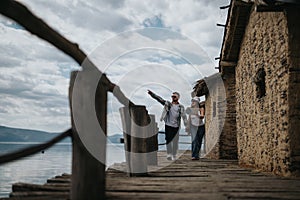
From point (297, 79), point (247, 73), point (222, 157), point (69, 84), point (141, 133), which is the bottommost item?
point (222, 157)

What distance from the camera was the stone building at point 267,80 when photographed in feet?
15.6

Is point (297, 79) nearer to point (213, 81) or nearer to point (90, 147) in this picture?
point (90, 147)

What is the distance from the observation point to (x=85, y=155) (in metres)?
2.46

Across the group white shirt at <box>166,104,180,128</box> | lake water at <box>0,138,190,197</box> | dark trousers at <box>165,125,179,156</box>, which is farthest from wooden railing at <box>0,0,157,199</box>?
dark trousers at <box>165,125,179,156</box>

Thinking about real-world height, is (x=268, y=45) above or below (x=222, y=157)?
above

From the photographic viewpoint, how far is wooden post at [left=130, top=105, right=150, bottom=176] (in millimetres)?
4566

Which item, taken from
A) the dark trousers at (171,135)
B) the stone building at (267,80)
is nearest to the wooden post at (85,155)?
the stone building at (267,80)

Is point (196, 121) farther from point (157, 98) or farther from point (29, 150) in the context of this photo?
point (29, 150)

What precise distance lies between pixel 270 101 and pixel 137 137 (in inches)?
101

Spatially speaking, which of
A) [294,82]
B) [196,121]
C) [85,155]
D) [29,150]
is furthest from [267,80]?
[29,150]

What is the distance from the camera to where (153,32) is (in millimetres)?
7199

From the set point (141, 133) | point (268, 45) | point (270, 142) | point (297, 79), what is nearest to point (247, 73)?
point (268, 45)

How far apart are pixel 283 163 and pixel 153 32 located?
3.81m

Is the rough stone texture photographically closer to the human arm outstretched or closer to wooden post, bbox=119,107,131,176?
the human arm outstretched
